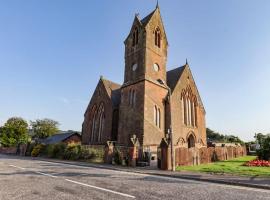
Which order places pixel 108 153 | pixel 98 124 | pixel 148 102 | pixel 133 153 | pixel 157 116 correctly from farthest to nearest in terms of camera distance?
pixel 98 124 < pixel 157 116 < pixel 148 102 < pixel 108 153 < pixel 133 153

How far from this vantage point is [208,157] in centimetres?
2281

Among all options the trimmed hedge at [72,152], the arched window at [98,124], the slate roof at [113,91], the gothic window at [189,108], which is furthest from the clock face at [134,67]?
the trimmed hedge at [72,152]

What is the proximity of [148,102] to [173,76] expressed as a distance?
9.64m

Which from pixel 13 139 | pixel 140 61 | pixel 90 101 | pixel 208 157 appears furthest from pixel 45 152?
pixel 13 139

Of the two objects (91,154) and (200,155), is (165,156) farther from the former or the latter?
(91,154)

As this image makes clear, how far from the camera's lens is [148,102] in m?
27.3

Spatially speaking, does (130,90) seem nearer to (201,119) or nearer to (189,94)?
(189,94)

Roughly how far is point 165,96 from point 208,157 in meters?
11.3

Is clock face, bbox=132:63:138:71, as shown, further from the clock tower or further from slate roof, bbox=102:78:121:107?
slate roof, bbox=102:78:121:107

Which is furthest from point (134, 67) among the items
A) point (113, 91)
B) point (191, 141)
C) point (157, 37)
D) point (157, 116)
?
point (191, 141)

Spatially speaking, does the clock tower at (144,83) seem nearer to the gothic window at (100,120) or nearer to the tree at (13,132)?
the gothic window at (100,120)

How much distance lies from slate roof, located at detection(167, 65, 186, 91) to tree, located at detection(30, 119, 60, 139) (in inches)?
2441

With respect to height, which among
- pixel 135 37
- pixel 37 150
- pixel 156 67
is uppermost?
pixel 135 37

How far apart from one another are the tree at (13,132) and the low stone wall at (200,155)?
5741 centimetres
